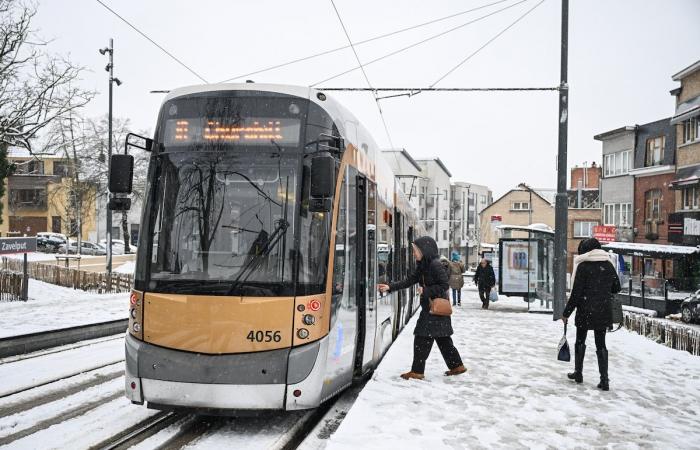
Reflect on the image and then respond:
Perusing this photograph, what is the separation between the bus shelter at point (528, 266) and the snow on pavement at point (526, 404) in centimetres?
946

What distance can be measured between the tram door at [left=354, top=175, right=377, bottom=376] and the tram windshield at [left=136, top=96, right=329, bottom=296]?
135cm

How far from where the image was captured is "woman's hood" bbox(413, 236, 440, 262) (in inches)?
301

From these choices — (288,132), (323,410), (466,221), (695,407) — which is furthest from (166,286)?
(466,221)

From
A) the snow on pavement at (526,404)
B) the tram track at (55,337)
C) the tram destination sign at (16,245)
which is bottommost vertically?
the tram track at (55,337)

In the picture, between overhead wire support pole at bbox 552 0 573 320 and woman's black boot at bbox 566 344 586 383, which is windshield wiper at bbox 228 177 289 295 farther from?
overhead wire support pole at bbox 552 0 573 320

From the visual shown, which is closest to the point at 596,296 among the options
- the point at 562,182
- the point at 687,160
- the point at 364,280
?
the point at 364,280

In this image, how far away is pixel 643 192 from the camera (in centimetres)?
4078

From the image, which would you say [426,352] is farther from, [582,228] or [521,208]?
[521,208]

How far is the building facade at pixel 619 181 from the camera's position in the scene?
140ft

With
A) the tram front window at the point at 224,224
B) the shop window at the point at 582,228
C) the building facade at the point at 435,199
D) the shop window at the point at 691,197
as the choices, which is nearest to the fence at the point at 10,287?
the tram front window at the point at 224,224

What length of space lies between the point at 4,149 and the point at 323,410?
16505mm

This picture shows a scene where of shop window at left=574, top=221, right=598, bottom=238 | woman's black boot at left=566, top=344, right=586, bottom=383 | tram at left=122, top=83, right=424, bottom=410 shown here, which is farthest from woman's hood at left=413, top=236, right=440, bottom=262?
shop window at left=574, top=221, right=598, bottom=238

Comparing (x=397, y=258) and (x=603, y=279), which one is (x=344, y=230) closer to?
(x=603, y=279)

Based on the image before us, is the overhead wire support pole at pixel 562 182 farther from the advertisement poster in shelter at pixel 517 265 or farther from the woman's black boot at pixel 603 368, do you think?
the woman's black boot at pixel 603 368
